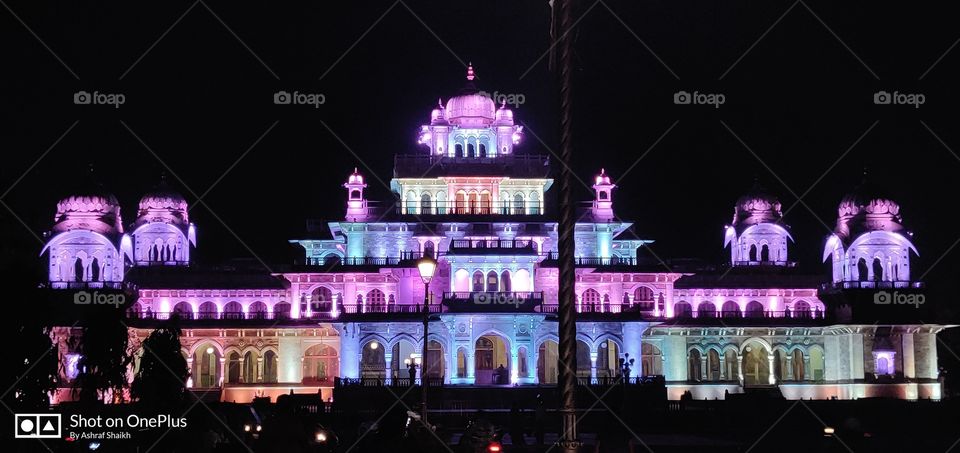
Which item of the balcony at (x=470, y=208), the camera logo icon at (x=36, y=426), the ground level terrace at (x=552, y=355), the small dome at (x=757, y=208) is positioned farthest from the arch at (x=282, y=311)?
the camera logo icon at (x=36, y=426)

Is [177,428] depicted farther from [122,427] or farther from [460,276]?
[460,276]

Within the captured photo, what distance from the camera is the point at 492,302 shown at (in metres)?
63.2

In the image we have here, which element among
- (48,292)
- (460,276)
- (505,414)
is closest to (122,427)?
(48,292)

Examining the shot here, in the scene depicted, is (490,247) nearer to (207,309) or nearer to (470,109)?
(470,109)

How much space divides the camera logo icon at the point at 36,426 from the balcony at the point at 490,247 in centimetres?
3746

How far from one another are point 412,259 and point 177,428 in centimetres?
4105

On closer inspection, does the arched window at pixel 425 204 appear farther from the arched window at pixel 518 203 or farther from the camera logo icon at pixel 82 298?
the camera logo icon at pixel 82 298

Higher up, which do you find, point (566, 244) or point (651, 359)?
point (651, 359)

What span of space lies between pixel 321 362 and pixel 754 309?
81.4 ft

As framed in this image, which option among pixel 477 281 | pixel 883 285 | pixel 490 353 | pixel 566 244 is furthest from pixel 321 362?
pixel 566 244

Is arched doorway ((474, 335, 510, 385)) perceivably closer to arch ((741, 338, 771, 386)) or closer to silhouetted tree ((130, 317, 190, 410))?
arch ((741, 338, 771, 386))

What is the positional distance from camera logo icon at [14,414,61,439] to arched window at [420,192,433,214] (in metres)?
41.9

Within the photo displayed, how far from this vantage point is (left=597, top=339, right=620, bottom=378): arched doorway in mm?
66188

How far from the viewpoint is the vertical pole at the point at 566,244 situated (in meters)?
15.0
